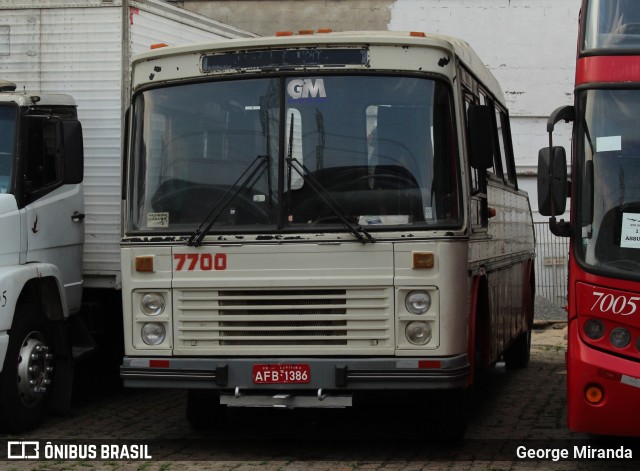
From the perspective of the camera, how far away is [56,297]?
10227mm

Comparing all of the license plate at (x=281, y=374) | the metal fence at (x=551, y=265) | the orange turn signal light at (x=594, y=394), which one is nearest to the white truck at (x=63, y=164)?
the license plate at (x=281, y=374)

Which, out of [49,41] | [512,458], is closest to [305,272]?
[512,458]

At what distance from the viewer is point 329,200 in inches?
323

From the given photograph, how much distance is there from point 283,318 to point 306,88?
5.44 ft

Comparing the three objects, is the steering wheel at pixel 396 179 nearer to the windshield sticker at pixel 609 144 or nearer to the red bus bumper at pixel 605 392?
the windshield sticker at pixel 609 144

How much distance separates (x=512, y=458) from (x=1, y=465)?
3.68 metres

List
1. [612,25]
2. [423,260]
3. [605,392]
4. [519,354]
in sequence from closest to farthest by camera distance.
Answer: [605,392]
[612,25]
[423,260]
[519,354]

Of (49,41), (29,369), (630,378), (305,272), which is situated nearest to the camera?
(630,378)

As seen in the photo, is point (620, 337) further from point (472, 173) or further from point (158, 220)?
point (158, 220)

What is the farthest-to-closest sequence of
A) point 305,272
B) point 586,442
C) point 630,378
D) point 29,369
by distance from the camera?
1. point 29,369
2. point 586,442
3. point 305,272
4. point 630,378

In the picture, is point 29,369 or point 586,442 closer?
point 586,442

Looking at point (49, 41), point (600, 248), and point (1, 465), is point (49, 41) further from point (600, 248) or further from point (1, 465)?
point (600, 248)

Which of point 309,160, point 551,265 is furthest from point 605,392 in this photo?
point 551,265

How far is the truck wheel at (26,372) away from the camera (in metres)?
9.38
